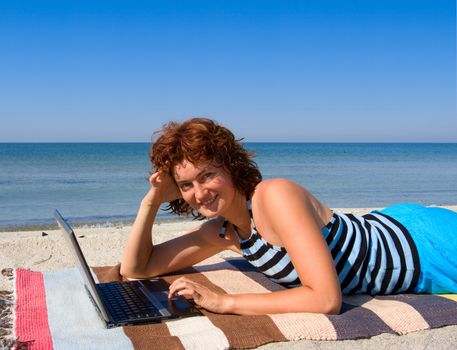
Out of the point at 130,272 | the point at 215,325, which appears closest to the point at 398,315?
the point at 215,325

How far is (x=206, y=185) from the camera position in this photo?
120 inches

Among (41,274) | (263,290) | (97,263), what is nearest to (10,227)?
(97,263)

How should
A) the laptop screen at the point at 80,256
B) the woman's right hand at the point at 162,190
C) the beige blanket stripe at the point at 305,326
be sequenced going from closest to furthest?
1. the laptop screen at the point at 80,256
2. the beige blanket stripe at the point at 305,326
3. the woman's right hand at the point at 162,190

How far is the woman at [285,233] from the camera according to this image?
287 cm

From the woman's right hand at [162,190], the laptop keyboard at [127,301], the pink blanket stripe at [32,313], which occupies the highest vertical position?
the woman's right hand at [162,190]

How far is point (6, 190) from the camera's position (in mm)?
18828

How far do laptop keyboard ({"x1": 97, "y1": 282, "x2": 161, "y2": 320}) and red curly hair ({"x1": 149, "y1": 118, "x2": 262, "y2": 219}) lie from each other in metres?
0.79

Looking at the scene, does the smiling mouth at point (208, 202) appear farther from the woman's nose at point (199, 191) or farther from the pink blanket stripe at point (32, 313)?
the pink blanket stripe at point (32, 313)

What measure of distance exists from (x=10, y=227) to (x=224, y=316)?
8822 mm

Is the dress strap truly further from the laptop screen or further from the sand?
the sand

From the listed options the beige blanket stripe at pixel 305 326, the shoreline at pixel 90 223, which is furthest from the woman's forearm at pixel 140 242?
the shoreline at pixel 90 223

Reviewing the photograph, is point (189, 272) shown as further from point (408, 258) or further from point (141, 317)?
point (408, 258)

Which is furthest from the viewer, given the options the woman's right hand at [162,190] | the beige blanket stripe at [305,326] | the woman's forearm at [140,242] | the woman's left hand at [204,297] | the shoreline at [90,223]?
the shoreline at [90,223]

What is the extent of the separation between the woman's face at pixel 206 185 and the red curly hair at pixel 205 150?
35 millimetres
